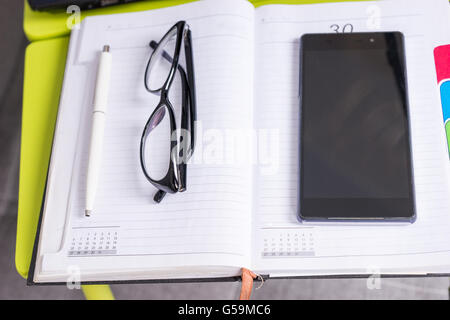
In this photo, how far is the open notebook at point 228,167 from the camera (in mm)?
539

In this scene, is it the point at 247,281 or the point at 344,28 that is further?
the point at 344,28

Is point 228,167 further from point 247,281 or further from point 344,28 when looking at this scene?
point 344,28

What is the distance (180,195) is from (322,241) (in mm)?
187

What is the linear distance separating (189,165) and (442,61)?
38 cm

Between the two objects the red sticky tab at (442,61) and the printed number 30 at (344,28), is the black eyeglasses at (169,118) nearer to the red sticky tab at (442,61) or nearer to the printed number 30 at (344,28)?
the printed number 30 at (344,28)

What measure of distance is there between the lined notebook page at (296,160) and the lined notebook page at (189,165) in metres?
0.02

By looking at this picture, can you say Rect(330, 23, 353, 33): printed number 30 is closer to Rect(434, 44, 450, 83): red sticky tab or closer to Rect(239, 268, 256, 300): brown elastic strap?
Rect(434, 44, 450, 83): red sticky tab

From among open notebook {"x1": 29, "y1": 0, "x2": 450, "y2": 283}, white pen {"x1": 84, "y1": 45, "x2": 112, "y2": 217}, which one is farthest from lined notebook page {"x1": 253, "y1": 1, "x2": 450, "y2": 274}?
white pen {"x1": 84, "y1": 45, "x2": 112, "y2": 217}

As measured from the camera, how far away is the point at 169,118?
0.61 metres

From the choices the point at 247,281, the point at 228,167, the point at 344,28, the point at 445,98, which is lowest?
the point at 247,281

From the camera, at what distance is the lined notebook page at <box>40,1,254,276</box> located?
546mm

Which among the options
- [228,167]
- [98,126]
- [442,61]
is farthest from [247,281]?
[442,61]

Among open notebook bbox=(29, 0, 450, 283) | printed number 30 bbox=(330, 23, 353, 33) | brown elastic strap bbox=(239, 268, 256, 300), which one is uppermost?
printed number 30 bbox=(330, 23, 353, 33)
